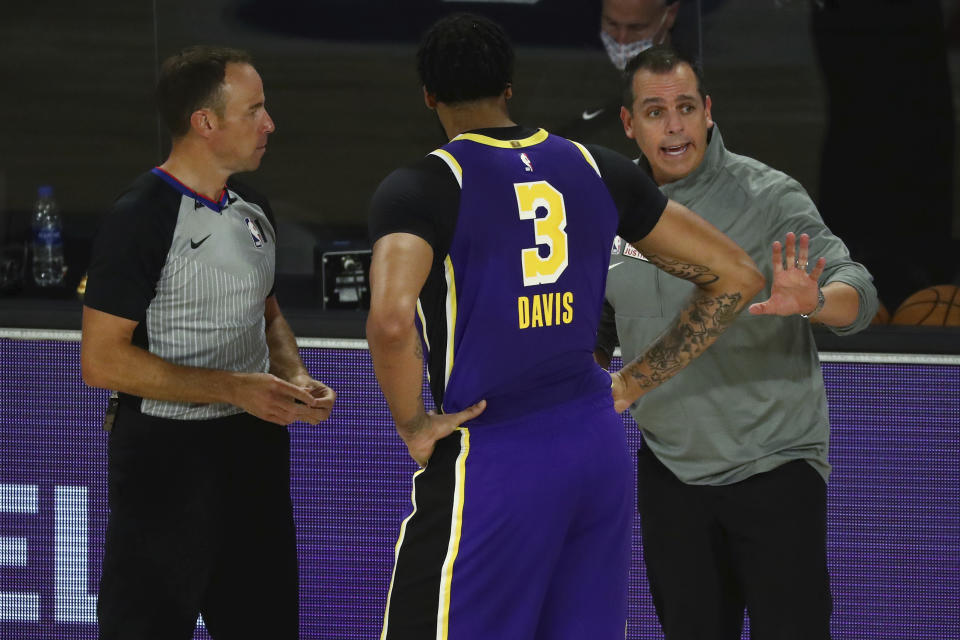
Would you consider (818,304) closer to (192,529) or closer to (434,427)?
(434,427)

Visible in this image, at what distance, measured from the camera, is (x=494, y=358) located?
2.32 m

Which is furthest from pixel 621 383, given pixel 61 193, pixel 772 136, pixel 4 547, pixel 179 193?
pixel 61 193

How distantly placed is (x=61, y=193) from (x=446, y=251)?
5.19 metres

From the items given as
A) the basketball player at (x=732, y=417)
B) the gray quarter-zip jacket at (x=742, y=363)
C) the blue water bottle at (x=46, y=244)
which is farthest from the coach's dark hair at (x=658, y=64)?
the blue water bottle at (x=46, y=244)

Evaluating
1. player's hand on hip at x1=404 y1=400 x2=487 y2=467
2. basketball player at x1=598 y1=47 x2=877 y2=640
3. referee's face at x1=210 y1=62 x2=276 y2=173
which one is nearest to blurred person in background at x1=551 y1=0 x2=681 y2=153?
basketball player at x1=598 y1=47 x2=877 y2=640

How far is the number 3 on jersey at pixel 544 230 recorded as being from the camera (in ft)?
7.52

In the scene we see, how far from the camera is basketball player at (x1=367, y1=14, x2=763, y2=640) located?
2273mm

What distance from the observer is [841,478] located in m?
3.58

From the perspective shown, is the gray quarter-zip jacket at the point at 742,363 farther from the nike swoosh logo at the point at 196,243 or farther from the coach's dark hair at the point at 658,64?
the nike swoosh logo at the point at 196,243

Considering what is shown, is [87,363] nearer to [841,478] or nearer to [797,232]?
[797,232]

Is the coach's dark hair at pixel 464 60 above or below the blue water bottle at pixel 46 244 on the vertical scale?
above

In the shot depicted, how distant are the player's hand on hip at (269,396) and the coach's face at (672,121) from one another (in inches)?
39.2

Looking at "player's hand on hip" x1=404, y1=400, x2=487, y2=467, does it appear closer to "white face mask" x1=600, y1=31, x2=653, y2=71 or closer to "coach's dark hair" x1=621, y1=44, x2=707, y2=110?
"coach's dark hair" x1=621, y1=44, x2=707, y2=110

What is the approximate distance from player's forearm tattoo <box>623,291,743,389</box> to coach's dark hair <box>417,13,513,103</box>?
2.26 feet
